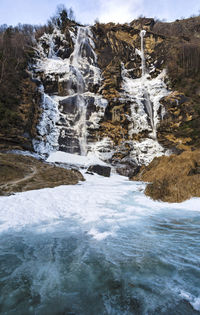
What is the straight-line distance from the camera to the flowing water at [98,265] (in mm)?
1158

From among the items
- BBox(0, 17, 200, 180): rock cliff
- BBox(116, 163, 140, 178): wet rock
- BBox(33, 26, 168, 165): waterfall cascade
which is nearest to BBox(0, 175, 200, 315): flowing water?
BBox(0, 17, 200, 180): rock cliff

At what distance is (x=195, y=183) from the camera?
4.98 metres

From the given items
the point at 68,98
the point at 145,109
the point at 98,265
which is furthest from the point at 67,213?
the point at 145,109

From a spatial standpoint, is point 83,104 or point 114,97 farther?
point 114,97

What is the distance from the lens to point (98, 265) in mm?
1657

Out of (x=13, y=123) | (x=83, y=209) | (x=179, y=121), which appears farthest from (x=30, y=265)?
(x=179, y=121)

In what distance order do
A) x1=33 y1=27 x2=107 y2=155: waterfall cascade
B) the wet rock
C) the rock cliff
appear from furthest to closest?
x1=33 y1=27 x2=107 y2=155: waterfall cascade
the rock cliff
the wet rock

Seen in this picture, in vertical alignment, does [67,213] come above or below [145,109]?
below

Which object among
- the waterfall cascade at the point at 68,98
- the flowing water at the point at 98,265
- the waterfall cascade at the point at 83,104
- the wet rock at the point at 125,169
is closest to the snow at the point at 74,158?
the waterfall cascade at the point at 83,104

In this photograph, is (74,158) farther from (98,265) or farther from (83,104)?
(98,265)

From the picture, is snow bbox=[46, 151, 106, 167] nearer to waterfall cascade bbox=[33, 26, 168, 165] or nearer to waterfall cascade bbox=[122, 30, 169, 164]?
waterfall cascade bbox=[33, 26, 168, 165]

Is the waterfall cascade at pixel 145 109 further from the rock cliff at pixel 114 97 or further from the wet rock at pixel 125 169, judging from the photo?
the wet rock at pixel 125 169

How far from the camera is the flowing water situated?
1.16 m

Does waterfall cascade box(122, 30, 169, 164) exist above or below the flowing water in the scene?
above
